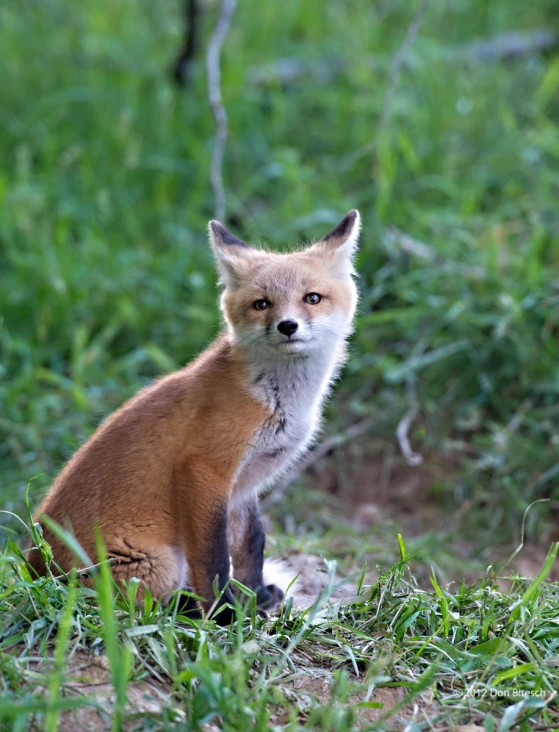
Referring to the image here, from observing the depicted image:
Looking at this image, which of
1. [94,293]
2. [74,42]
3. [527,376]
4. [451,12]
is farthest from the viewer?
[451,12]

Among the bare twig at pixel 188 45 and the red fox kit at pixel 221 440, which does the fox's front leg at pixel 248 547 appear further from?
the bare twig at pixel 188 45

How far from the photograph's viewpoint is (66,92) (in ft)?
27.9

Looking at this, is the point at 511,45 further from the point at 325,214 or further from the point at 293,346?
the point at 293,346

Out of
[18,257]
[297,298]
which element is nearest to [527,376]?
[297,298]

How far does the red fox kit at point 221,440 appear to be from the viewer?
3434mm

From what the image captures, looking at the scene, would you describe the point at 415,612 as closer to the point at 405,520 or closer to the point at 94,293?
the point at 405,520

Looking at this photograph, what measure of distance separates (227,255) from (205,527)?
1326 millimetres

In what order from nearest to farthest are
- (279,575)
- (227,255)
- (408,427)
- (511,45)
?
(227,255) → (279,575) → (408,427) → (511,45)

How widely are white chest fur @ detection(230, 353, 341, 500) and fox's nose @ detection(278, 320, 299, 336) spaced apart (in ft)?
0.69

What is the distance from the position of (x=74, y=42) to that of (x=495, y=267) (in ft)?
18.3

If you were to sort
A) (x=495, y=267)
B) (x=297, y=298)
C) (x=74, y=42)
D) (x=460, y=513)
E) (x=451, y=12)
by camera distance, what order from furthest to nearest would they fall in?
(x=451, y=12) → (x=74, y=42) → (x=495, y=267) → (x=460, y=513) → (x=297, y=298)

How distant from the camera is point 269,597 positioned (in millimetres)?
3973

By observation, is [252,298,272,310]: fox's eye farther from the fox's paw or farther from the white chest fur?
the fox's paw

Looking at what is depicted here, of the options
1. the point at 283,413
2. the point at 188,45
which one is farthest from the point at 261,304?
the point at 188,45
